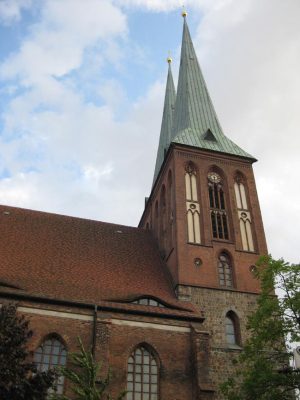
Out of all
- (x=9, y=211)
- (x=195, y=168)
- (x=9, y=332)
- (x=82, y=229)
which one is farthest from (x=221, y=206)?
(x=9, y=332)

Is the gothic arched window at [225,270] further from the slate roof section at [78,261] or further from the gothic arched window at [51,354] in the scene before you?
the gothic arched window at [51,354]

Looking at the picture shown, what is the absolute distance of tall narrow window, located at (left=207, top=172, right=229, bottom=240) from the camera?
23703mm

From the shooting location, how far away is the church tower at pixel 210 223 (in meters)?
20.4

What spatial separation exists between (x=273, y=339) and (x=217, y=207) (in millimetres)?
11281

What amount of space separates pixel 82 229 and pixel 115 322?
763 centimetres

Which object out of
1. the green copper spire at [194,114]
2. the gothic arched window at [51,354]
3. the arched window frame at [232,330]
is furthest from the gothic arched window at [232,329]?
the green copper spire at [194,114]

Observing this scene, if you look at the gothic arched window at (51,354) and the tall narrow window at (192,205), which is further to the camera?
the tall narrow window at (192,205)

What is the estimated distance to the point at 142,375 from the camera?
17531 millimetres

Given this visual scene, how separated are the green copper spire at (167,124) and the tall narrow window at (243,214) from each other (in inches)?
210

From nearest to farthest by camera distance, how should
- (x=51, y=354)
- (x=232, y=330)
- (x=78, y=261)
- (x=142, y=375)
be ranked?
1. (x=51, y=354)
2. (x=142, y=375)
3. (x=232, y=330)
4. (x=78, y=261)

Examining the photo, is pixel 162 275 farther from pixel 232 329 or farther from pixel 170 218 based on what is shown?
pixel 232 329

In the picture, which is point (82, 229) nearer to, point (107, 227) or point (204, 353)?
point (107, 227)

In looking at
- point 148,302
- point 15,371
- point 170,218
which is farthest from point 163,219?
point 15,371

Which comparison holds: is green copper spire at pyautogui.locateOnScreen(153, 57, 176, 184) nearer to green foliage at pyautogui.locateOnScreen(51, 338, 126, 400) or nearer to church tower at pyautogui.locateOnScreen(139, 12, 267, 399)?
church tower at pyautogui.locateOnScreen(139, 12, 267, 399)
